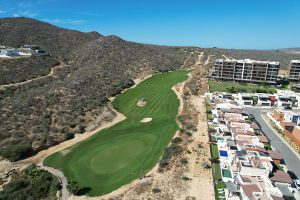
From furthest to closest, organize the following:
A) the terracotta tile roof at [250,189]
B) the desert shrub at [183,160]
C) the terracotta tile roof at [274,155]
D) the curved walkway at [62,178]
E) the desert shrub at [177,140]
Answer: the desert shrub at [177,140], the desert shrub at [183,160], the terracotta tile roof at [274,155], the curved walkway at [62,178], the terracotta tile roof at [250,189]

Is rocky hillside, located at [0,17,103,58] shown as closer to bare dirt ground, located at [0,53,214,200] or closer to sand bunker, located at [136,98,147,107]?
sand bunker, located at [136,98,147,107]

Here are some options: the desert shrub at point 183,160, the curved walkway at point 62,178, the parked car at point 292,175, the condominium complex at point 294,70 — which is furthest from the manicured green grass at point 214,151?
the condominium complex at point 294,70

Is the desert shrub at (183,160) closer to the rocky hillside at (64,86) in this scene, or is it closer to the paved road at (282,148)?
the paved road at (282,148)

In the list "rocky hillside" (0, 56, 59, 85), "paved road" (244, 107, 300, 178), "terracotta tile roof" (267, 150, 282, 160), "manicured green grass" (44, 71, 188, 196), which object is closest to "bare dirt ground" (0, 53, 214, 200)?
"manicured green grass" (44, 71, 188, 196)

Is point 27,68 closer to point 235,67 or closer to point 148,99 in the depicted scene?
point 148,99

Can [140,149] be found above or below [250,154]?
below

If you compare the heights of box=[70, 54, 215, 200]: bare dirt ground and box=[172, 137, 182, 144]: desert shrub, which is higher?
box=[172, 137, 182, 144]: desert shrub

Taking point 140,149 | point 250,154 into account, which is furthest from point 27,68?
point 250,154
